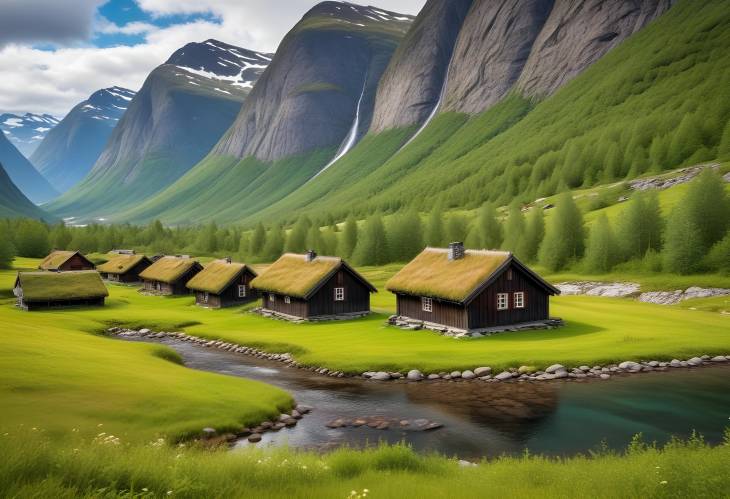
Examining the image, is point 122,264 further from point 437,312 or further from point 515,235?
point 437,312

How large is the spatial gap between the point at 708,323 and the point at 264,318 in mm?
47322

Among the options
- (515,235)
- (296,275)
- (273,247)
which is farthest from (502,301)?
(273,247)

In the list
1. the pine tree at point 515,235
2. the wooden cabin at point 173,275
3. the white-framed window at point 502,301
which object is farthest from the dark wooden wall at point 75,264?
the white-framed window at point 502,301

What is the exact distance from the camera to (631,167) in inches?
6245

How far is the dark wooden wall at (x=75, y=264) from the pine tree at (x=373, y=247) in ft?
196

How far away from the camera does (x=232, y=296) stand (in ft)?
271

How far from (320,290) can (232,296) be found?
894 inches

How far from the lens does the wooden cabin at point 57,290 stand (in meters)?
79.9

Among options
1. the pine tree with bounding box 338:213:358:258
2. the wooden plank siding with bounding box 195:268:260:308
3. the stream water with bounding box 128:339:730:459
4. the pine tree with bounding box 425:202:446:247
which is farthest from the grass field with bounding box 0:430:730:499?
the pine tree with bounding box 338:213:358:258

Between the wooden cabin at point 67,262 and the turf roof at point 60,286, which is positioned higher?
the wooden cabin at point 67,262

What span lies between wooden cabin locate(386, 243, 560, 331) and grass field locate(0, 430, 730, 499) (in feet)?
105

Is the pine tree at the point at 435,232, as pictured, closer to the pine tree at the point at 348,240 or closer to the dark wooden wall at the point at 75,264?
the pine tree at the point at 348,240

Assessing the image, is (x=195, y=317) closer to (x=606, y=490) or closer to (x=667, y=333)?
(x=667, y=333)

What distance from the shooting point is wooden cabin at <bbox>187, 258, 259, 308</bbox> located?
8131 centimetres
